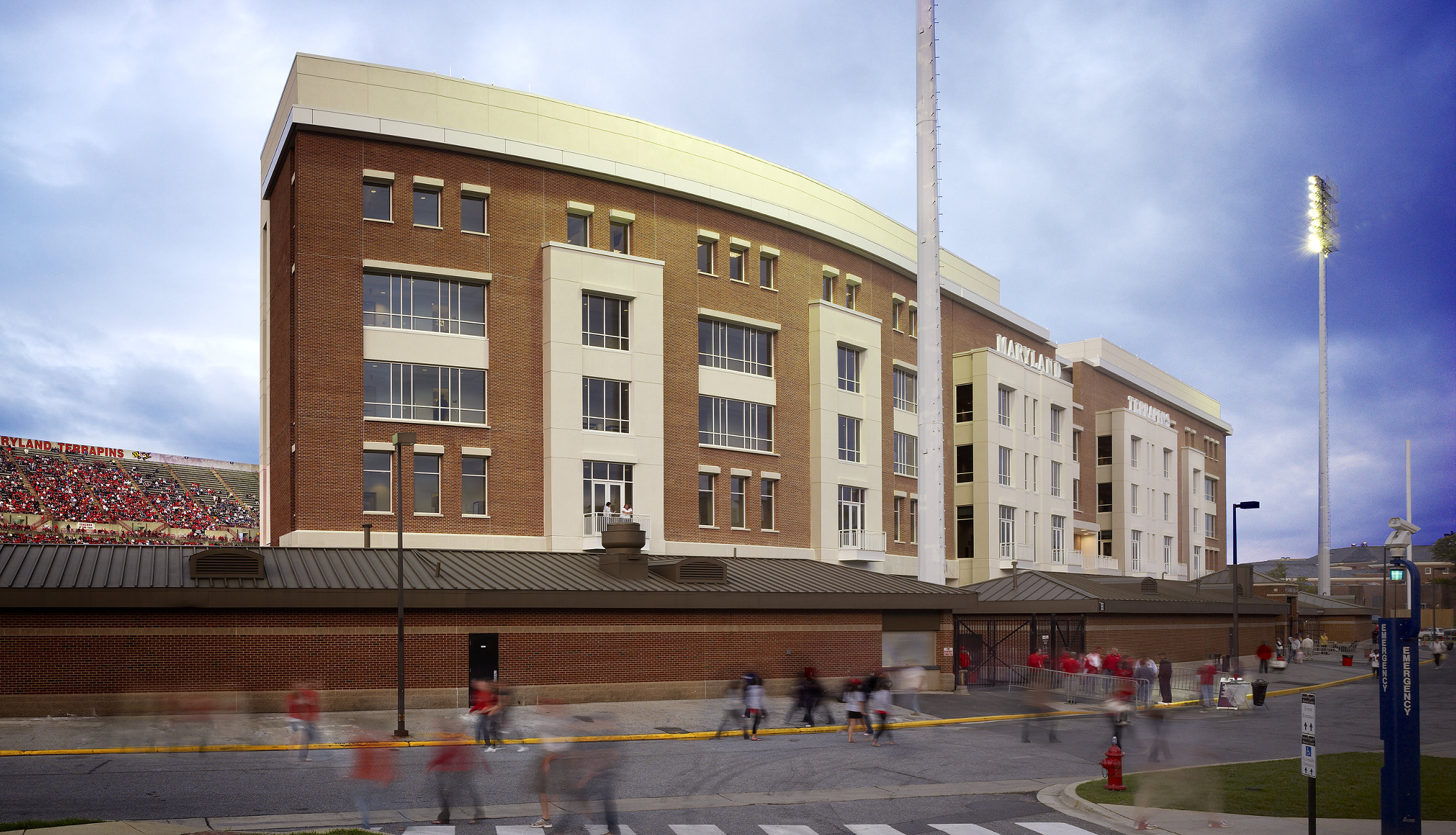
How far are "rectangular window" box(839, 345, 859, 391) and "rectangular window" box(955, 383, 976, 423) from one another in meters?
12.5

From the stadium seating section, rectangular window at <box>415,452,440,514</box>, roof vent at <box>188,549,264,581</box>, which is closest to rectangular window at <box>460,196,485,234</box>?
rectangular window at <box>415,452,440,514</box>

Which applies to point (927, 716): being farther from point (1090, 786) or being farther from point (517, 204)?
point (517, 204)

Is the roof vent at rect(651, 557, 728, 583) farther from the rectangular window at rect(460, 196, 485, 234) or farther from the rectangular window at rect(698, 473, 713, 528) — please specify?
the rectangular window at rect(460, 196, 485, 234)

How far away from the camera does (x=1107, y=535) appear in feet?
274

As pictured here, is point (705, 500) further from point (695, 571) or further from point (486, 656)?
point (486, 656)

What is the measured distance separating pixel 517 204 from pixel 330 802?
28.6 metres

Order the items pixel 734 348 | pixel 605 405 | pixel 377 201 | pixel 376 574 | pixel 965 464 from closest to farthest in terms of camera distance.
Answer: pixel 376 574, pixel 377 201, pixel 605 405, pixel 734 348, pixel 965 464

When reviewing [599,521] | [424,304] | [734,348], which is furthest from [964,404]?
[424,304]

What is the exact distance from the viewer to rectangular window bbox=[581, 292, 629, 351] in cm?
4416

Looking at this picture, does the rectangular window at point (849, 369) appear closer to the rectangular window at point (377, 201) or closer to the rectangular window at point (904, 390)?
the rectangular window at point (904, 390)

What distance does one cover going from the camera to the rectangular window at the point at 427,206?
136ft

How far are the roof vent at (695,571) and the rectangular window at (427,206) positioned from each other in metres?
15.2

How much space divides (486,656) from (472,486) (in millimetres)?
9672

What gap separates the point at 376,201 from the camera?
40812mm
